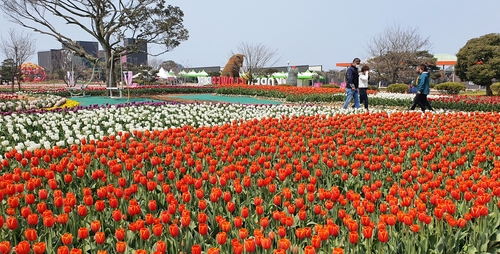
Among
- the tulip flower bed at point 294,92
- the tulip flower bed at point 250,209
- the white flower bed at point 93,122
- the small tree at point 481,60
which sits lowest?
the tulip flower bed at point 250,209

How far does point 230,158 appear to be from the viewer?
4.44 m

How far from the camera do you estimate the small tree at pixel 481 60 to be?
26.4m

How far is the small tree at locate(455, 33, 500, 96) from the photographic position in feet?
86.7

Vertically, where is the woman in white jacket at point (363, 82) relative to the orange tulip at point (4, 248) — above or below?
above

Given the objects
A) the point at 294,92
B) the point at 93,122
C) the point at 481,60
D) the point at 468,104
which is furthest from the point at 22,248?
the point at 481,60

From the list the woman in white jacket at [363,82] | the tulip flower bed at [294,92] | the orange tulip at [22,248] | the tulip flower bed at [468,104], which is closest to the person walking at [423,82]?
the woman in white jacket at [363,82]

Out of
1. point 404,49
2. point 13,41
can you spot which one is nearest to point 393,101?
point 404,49

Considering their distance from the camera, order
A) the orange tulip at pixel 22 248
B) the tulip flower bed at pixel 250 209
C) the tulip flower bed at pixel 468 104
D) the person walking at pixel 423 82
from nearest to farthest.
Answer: the orange tulip at pixel 22 248, the tulip flower bed at pixel 250 209, the person walking at pixel 423 82, the tulip flower bed at pixel 468 104

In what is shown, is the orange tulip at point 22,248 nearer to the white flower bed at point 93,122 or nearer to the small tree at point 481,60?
the white flower bed at point 93,122

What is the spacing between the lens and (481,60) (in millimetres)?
27359

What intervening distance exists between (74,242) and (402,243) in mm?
2106

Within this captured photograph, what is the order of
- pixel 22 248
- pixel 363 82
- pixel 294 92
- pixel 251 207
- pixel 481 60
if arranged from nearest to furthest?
pixel 22 248 → pixel 251 207 → pixel 363 82 → pixel 294 92 → pixel 481 60

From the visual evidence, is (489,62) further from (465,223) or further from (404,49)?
(465,223)

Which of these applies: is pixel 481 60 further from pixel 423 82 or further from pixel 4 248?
pixel 4 248
